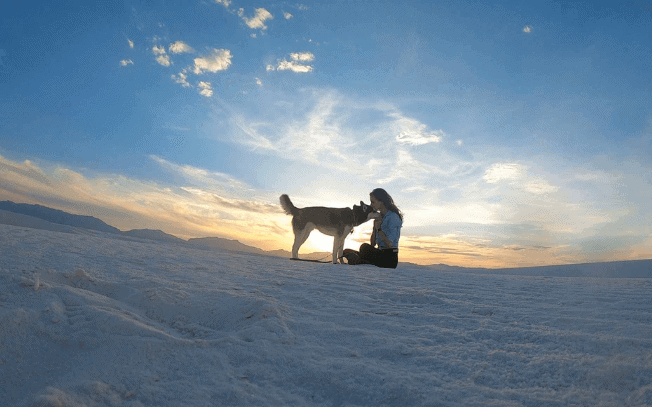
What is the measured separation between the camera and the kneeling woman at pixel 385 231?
302 inches

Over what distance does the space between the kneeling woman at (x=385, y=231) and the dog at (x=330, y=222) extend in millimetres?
2288

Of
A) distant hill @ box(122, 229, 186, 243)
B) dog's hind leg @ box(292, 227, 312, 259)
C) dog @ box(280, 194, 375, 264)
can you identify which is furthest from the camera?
distant hill @ box(122, 229, 186, 243)

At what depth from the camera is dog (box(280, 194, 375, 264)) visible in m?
10.5

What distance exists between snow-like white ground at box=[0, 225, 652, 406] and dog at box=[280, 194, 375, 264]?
6.28 metres

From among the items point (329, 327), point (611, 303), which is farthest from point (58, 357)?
point (611, 303)

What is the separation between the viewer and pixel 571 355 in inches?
97.3

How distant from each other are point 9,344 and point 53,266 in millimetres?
1981

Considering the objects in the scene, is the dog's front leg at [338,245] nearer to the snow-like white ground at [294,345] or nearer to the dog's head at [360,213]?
the dog's head at [360,213]

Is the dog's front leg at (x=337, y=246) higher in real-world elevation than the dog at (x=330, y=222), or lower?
lower

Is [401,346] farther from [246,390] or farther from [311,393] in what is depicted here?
[246,390]

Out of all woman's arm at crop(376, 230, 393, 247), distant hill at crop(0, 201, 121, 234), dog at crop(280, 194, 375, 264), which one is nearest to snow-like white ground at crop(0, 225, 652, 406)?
woman's arm at crop(376, 230, 393, 247)

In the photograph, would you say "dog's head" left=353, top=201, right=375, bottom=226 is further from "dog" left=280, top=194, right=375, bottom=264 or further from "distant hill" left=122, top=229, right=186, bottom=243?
"distant hill" left=122, top=229, right=186, bottom=243

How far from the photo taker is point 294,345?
2.53 m

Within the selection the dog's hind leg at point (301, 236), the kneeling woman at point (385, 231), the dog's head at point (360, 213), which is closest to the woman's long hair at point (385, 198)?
the kneeling woman at point (385, 231)
